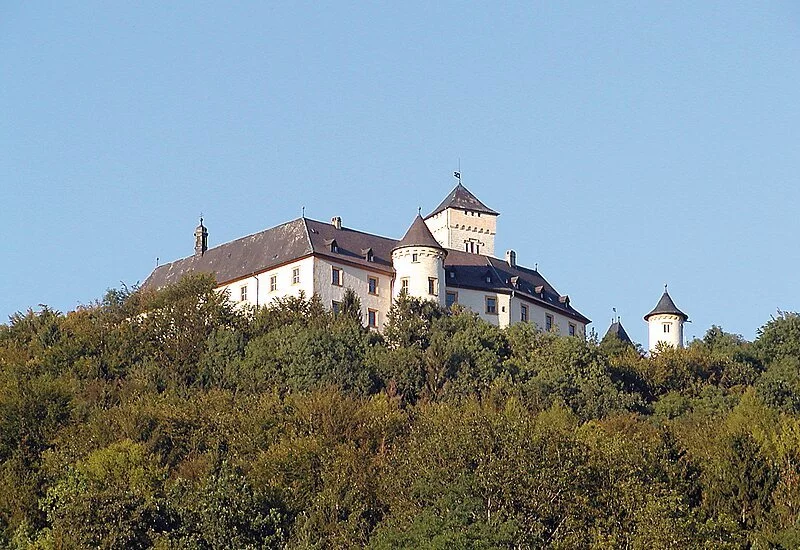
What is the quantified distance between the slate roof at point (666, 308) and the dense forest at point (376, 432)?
8261 mm

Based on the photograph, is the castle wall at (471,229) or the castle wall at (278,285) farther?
the castle wall at (471,229)

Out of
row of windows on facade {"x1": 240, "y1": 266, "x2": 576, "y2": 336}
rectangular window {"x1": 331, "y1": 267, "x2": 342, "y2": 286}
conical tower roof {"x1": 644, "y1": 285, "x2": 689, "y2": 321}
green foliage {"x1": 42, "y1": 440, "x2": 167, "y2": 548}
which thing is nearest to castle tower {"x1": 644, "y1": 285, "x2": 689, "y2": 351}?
conical tower roof {"x1": 644, "y1": 285, "x2": 689, "y2": 321}

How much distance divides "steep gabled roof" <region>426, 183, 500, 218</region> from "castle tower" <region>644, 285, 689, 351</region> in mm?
10204

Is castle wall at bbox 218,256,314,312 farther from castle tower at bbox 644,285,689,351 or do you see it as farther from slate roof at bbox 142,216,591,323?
castle tower at bbox 644,285,689,351

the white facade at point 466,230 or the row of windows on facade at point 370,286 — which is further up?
the white facade at point 466,230

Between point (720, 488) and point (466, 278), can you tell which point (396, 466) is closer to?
point (720, 488)

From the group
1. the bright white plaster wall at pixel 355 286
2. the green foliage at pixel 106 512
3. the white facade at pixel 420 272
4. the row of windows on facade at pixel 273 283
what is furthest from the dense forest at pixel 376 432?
the row of windows on facade at pixel 273 283

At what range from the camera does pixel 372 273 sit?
75.2m

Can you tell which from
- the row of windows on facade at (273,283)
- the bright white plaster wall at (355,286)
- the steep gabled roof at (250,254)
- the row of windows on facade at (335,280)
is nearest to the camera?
the bright white plaster wall at (355,286)

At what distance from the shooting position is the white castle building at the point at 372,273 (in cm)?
7431

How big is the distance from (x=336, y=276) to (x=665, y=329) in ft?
73.5

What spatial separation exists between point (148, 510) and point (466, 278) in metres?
32.2

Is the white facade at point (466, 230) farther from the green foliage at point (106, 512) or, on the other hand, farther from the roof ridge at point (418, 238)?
the green foliage at point (106, 512)

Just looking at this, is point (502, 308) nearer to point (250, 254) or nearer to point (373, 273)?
point (373, 273)
